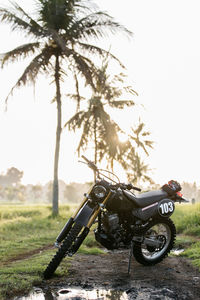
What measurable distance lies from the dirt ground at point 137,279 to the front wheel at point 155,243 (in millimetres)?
124

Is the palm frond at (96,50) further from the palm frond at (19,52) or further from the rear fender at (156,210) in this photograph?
the rear fender at (156,210)

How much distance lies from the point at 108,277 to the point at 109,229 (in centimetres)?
64

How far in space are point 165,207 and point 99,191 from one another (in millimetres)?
1382

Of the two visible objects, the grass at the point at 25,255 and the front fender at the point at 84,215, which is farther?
the front fender at the point at 84,215

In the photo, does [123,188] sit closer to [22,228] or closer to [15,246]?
[15,246]

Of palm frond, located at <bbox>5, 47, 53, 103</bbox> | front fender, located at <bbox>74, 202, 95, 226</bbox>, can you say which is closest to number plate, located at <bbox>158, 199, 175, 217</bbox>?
front fender, located at <bbox>74, 202, 95, 226</bbox>

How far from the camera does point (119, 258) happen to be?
5750 mm

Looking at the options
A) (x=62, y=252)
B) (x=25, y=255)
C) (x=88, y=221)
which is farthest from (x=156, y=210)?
(x=25, y=255)

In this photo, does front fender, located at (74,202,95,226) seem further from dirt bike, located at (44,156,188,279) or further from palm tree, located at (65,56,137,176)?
palm tree, located at (65,56,137,176)

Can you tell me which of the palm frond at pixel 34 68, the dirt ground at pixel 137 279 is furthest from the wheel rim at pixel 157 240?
the palm frond at pixel 34 68

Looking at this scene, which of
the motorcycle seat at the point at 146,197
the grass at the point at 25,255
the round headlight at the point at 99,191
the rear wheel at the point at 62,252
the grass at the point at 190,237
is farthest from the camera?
the grass at the point at 190,237

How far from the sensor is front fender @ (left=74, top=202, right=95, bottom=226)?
434 centimetres

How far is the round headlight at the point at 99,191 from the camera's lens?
14.6ft

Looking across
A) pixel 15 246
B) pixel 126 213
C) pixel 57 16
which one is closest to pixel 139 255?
pixel 126 213
